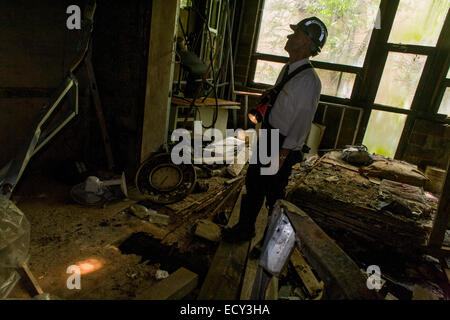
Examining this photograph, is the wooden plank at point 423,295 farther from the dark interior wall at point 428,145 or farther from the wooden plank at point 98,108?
the dark interior wall at point 428,145

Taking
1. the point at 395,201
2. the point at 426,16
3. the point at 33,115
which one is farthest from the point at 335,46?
→ the point at 33,115

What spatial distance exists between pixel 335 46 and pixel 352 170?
4.18m

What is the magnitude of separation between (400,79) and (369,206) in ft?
16.3

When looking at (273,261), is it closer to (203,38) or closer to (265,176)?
(265,176)

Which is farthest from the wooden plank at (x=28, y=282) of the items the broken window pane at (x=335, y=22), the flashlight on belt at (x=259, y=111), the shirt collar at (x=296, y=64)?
the broken window pane at (x=335, y=22)

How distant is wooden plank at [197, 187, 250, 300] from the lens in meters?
2.05

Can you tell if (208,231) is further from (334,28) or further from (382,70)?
(334,28)

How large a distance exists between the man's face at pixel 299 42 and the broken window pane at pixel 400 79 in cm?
581

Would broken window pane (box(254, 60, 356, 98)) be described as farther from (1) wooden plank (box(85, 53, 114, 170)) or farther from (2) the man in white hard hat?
(1) wooden plank (box(85, 53, 114, 170))

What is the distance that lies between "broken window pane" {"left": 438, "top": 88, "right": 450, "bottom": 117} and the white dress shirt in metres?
6.14

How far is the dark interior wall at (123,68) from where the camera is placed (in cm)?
362

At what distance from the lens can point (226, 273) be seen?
2.30 m

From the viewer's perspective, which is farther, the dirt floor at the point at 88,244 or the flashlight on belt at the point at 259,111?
the flashlight on belt at the point at 259,111

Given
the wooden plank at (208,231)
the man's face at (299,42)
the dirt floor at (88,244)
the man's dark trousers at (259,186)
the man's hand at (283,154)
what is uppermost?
the man's face at (299,42)
